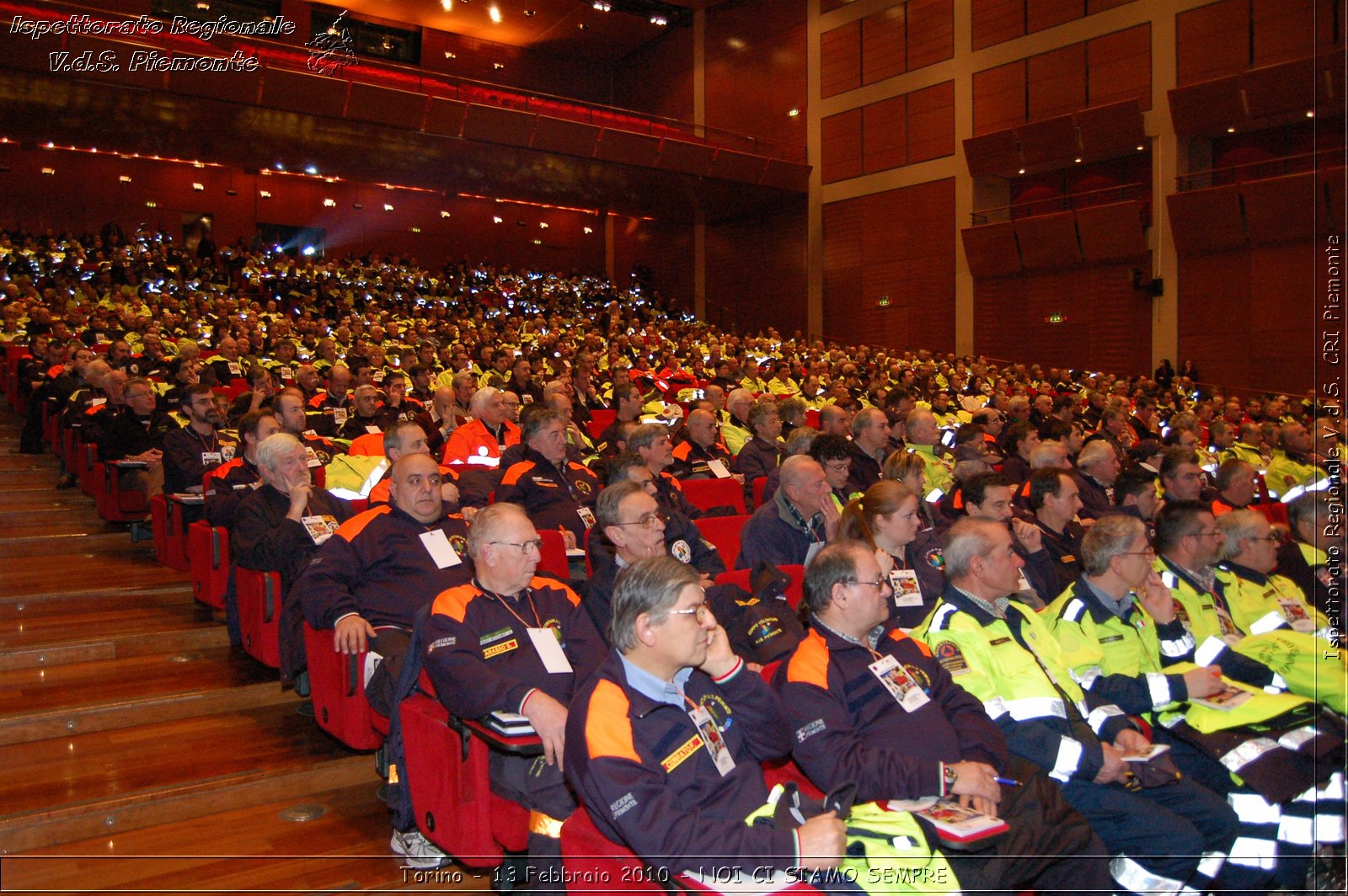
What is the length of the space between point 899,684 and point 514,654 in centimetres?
89

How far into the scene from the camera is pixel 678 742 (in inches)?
63.8

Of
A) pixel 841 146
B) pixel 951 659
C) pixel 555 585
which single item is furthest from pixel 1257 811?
pixel 841 146

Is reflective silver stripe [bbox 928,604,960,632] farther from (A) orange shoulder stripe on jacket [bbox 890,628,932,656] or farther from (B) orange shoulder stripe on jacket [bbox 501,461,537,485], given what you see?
(B) orange shoulder stripe on jacket [bbox 501,461,537,485]

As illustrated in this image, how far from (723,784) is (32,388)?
21.6ft

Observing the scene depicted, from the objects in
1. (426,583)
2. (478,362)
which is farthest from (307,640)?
(478,362)

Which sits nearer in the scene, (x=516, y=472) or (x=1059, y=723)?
(x=1059, y=723)

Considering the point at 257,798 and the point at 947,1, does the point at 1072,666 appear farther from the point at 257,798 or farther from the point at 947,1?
the point at 947,1

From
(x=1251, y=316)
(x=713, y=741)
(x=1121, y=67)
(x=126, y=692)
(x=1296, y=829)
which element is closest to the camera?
(x=713, y=741)

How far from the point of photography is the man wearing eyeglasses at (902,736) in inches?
70.9

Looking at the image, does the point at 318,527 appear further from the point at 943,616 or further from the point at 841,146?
the point at 841,146

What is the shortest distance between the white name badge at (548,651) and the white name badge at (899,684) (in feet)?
2.44

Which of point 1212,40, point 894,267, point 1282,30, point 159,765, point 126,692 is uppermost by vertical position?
point 1212,40

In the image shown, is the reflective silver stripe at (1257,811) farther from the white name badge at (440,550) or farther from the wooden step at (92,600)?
the wooden step at (92,600)

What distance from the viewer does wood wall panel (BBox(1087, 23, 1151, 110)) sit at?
11.5 metres
